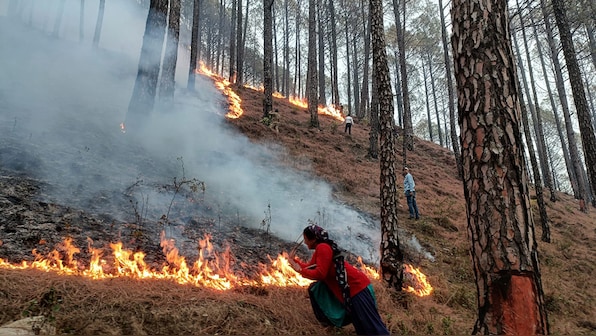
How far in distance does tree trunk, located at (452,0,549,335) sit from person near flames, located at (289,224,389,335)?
1431 mm

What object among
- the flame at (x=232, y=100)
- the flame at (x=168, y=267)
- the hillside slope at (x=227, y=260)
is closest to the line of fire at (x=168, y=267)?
the flame at (x=168, y=267)

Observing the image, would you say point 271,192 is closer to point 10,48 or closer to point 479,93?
point 479,93

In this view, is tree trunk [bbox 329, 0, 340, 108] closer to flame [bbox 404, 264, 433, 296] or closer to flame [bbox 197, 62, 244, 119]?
flame [bbox 197, 62, 244, 119]

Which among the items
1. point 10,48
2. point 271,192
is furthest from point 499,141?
point 10,48

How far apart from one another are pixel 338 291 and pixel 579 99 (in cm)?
768

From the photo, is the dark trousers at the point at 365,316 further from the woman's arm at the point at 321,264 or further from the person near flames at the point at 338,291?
the woman's arm at the point at 321,264

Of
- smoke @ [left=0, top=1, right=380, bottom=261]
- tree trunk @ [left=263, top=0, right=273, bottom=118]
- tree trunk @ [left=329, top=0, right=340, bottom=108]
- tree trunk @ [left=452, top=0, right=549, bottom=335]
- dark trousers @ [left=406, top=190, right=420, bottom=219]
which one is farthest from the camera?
tree trunk @ [left=329, top=0, right=340, bottom=108]

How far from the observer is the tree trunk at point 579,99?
736cm

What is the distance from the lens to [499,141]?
2.71m

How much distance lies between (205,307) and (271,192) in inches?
228

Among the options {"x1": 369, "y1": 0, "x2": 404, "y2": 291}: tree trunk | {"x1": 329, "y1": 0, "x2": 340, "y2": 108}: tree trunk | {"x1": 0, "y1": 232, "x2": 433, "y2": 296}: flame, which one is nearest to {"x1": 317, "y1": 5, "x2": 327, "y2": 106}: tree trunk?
{"x1": 329, "y1": 0, "x2": 340, "y2": 108}: tree trunk

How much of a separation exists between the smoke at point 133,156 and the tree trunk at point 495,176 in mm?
5235

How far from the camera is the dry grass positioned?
3.52 metres

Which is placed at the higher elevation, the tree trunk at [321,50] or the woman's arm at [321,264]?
the tree trunk at [321,50]
